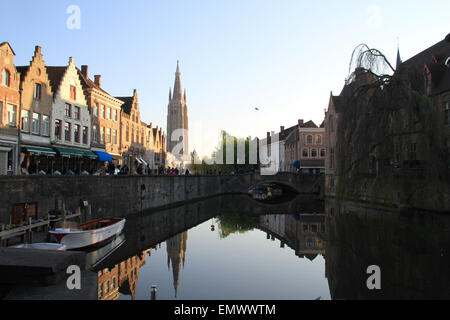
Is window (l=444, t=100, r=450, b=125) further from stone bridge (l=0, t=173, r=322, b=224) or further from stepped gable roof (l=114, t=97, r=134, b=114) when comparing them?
stepped gable roof (l=114, t=97, r=134, b=114)

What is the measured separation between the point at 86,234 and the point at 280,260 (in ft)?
25.9

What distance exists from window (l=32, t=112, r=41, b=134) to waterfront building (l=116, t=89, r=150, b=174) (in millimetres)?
14515

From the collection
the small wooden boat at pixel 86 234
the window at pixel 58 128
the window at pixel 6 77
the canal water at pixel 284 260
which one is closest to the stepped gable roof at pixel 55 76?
the window at pixel 58 128

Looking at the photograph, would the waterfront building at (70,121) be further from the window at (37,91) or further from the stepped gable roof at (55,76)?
the window at (37,91)

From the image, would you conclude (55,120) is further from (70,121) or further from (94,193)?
(94,193)

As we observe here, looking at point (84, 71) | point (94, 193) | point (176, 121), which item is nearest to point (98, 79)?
point (84, 71)

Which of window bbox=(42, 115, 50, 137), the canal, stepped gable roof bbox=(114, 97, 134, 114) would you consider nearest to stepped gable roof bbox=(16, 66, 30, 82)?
window bbox=(42, 115, 50, 137)

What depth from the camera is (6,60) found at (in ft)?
72.4

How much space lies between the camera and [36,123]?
2544cm

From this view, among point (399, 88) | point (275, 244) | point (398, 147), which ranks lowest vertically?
point (275, 244)
